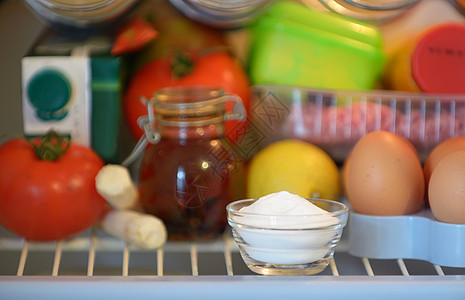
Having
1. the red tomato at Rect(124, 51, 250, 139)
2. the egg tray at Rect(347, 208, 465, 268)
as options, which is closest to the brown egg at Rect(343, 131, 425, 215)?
the egg tray at Rect(347, 208, 465, 268)

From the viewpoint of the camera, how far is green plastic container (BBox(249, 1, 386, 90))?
0.99 meters

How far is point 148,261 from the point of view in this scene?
38.9 inches

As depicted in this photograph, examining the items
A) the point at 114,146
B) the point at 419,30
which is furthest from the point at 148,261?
the point at 419,30

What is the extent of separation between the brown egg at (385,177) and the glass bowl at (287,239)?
8cm

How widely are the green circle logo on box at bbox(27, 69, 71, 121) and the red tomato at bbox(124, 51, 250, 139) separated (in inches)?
4.4

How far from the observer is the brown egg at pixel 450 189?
69cm

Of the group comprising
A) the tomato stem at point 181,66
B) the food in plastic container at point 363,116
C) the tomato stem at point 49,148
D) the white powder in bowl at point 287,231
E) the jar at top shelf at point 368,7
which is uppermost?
the jar at top shelf at point 368,7

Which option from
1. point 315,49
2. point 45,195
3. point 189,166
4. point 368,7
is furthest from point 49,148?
point 368,7

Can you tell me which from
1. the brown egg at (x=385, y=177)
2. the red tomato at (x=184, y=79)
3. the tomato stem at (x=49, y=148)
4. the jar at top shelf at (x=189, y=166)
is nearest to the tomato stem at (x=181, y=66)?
the red tomato at (x=184, y=79)

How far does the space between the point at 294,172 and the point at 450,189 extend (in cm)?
23

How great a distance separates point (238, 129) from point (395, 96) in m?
0.25

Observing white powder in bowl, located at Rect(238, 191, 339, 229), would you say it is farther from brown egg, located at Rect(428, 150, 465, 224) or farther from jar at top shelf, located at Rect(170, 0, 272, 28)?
jar at top shelf, located at Rect(170, 0, 272, 28)

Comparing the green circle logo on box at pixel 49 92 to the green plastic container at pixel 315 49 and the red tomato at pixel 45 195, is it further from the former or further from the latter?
the green plastic container at pixel 315 49

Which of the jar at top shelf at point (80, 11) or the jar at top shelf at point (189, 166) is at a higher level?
the jar at top shelf at point (80, 11)
